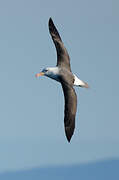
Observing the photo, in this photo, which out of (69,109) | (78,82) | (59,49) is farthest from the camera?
(59,49)

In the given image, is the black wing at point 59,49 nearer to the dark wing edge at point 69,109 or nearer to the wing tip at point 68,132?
the dark wing edge at point 69,109

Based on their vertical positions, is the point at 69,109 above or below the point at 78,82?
below

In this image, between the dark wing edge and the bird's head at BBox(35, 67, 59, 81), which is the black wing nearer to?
the bird's head at BBox(35, 67, 59, 81)

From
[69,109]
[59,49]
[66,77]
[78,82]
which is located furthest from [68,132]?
[59,49]

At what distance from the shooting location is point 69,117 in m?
30.0

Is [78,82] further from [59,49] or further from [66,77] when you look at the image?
[59,49]

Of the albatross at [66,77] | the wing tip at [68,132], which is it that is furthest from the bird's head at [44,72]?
the wing tip at [68,132]

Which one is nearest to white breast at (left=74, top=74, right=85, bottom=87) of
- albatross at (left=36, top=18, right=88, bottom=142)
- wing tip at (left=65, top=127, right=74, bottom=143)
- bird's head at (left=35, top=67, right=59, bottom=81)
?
albatross at (left=36, top=18, right=88, bottom=142)

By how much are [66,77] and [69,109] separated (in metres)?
2.50

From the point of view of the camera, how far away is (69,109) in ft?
99.3

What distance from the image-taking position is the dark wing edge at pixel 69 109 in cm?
2938

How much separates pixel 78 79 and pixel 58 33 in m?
4.65

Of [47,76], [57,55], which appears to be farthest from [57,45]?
[47,76]

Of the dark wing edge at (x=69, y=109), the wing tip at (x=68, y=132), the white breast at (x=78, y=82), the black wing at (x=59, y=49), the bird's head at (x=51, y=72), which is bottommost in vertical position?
the wing tip at (x=68, y=132)
